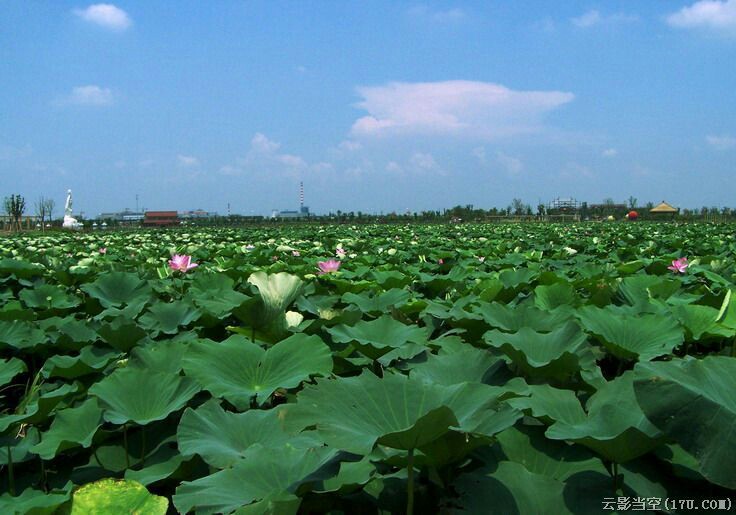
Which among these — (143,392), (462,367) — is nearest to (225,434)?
(143,392)

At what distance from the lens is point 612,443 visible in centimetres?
66

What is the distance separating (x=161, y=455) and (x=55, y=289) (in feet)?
5.15

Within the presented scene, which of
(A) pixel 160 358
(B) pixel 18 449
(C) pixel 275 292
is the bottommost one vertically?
(B) pixel 18 449

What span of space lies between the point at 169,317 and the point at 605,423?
1.32 meters

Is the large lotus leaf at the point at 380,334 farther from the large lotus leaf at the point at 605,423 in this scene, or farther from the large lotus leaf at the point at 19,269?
the large lotus leaf at the point at 19,269

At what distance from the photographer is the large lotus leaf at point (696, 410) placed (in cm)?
56

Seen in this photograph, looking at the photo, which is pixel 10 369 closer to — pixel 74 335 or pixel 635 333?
pixel 74 335

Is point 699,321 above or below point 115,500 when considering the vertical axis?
above

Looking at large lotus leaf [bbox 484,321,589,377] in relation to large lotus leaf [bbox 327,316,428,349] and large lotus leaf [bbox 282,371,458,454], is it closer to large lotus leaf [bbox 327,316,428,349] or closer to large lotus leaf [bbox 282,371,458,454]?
large lotus leaf [bbox 327,316,428,349]

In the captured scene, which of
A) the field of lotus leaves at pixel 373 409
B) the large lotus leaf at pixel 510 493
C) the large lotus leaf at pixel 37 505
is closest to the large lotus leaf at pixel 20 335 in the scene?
the field of lotus leaves at pixel 373 409

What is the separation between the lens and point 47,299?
6.95ft

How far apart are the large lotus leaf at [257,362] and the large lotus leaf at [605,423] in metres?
0.43

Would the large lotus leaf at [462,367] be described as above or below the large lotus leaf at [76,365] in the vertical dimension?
above

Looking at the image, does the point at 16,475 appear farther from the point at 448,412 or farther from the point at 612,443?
the point at 612,443
